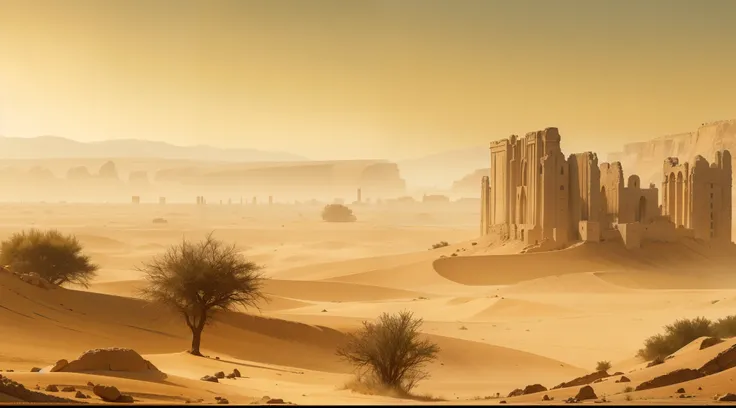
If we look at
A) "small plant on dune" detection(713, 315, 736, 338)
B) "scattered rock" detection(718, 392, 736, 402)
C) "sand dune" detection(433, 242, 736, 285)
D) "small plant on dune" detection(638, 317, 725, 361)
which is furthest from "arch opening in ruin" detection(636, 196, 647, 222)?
"scattered rock" detection(718, 392, 736, 402)

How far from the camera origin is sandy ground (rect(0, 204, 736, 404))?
18.9m

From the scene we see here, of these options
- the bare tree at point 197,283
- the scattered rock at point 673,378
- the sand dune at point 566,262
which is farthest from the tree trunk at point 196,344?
the sand dune at point 566,262

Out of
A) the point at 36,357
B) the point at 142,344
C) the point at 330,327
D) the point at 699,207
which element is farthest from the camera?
the point at 699,207

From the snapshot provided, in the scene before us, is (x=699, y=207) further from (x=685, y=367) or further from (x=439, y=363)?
(x=685, y=367)

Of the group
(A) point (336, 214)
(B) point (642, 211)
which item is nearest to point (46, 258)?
(B) point (642, 211)

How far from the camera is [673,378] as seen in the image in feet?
56.6

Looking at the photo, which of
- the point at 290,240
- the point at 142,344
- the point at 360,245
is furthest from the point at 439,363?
the point at 290,240

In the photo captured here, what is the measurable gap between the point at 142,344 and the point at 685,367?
1680 centimetres

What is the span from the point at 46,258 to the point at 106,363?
71.0ft

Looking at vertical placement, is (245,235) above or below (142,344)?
above

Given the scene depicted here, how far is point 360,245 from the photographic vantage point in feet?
338

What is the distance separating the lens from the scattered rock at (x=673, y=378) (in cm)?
1672

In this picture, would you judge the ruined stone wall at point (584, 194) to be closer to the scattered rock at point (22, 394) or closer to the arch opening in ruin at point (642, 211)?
the arch opening in ruin at point (642, 211)

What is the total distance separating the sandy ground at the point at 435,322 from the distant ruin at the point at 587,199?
1531 millimetres
